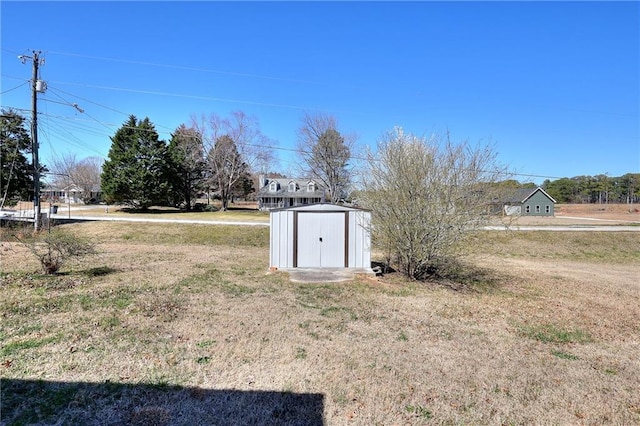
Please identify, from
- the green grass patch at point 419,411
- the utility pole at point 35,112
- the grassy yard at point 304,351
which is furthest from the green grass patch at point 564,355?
the utility pole at point 35,112

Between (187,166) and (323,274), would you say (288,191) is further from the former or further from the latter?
(323,274)

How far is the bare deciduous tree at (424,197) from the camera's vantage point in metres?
7.80

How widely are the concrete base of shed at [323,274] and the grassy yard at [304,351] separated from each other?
1.50ft

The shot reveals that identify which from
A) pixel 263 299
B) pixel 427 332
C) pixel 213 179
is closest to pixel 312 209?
pixel 263 299

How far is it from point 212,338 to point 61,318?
227cm

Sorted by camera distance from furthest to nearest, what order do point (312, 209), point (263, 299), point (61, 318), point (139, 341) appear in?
point (312, 209), point (263, 299), point (61, 318), point (139, 341)

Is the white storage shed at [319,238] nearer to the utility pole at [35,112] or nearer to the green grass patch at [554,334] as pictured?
the green grass patch at [554,334]

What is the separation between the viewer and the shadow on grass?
2.68 m

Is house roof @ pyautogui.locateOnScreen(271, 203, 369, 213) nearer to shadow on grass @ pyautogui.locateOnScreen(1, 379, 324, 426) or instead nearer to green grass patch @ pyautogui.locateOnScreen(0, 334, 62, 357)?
green grass patch @ pyautogui.locateOnScreen(0, 334, 62, 357)

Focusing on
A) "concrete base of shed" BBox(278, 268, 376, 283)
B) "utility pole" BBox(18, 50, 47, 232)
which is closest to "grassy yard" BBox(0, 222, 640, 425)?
"concrete base of shed" BBox(278, 268, 376, 283)

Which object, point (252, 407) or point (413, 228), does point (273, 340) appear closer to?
point (252, 407)

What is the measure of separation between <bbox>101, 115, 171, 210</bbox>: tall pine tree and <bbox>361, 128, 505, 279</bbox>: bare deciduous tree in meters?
29.7

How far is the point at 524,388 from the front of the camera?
330cm

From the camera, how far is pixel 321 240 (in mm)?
9156
